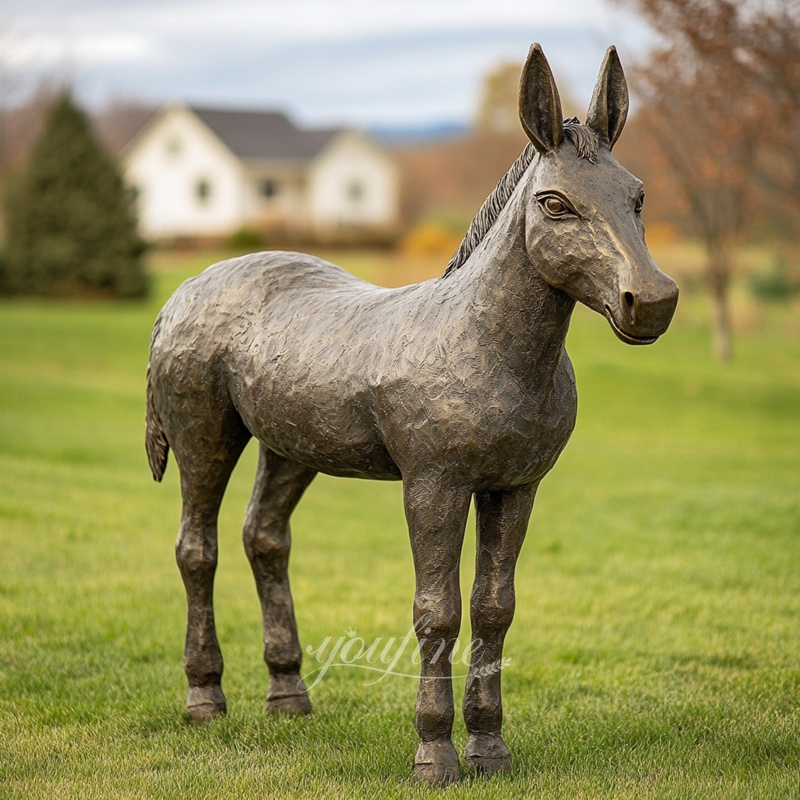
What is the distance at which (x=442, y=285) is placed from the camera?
4.12 metres

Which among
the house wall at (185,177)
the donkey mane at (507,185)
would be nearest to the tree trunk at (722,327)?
the donkey mane at (507,185)

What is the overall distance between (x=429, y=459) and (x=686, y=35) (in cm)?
1305

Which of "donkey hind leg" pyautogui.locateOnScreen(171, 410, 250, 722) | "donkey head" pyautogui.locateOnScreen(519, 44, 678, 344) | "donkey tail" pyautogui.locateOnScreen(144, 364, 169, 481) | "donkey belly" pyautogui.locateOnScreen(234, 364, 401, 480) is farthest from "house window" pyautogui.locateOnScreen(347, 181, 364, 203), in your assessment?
"donkey head" pyautogui.locateOnScreen(519, 44, 678, 344)

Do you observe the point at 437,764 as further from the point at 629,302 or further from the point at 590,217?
the point at 590,217

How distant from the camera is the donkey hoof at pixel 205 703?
4.94m

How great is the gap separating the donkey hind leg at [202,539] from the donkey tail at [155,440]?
0.70 ft

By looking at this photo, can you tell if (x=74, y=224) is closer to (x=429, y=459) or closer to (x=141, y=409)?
(x=141, y=409)

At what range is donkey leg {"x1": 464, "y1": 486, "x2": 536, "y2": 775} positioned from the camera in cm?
418

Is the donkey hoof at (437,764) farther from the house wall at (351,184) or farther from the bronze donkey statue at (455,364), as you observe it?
the house wall at (351,184)

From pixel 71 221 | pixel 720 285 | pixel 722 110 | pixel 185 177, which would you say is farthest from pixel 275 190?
pixel 722 110

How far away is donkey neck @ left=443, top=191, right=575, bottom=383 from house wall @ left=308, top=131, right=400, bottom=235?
49.8 metres

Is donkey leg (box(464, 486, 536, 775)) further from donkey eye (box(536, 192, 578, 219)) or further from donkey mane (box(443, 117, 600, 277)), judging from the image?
donkey eye (box(536, 192, 578, 219))

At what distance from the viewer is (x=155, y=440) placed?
16.9ft

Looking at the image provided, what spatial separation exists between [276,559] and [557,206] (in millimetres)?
2272
